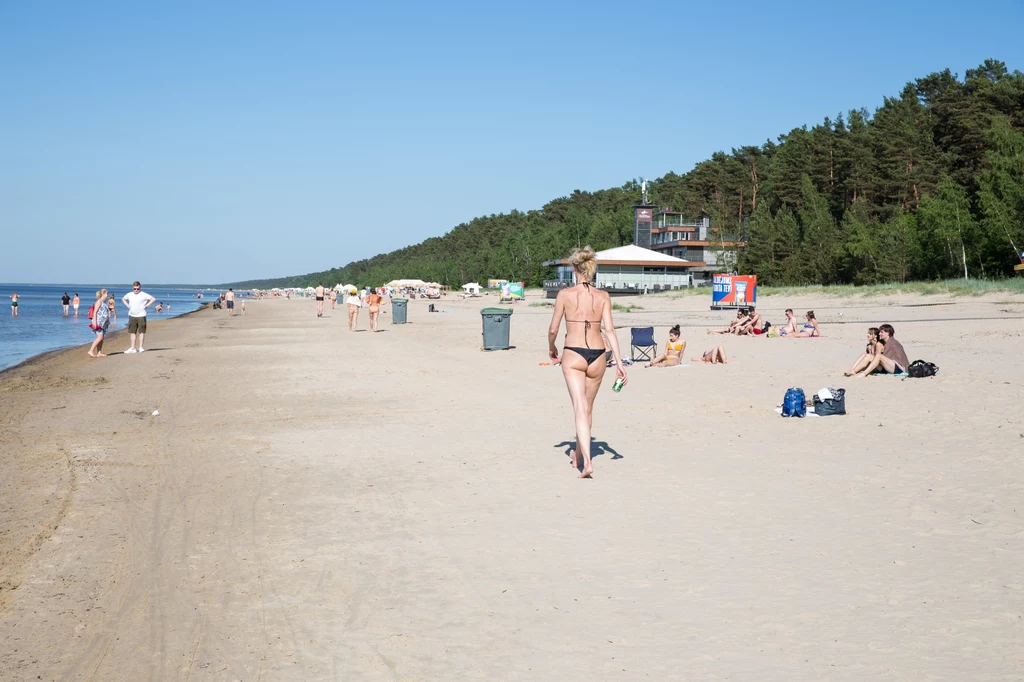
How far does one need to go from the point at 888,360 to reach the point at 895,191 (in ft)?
160

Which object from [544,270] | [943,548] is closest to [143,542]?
[943,548]

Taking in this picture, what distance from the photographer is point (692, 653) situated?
3592 millimetres

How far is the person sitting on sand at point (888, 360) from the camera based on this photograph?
1286 centimetres

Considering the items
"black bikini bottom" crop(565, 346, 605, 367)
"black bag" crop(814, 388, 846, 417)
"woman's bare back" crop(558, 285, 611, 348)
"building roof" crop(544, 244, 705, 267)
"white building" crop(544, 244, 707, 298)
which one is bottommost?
"black bag" crop(814, 388, 846, 417)

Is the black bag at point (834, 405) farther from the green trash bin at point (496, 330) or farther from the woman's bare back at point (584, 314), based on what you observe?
the green trash bin at point (496, 330)

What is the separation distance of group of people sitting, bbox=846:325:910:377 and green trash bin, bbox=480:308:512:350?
A: 8.53 metres

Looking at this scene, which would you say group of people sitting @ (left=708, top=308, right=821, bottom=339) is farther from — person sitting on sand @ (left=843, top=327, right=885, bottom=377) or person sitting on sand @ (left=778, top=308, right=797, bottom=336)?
person sitting on sand @ (left=843, top=327, right=885, bottom=377)

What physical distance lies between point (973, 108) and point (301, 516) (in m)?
53.9

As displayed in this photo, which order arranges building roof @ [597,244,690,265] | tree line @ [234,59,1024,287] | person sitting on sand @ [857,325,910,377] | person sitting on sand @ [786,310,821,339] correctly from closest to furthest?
1. person sitting on sand @ [857,325,910,377]
2. person sitting on sand @ [786,310,821,339]
3. tree line @ [234,59,1024,287]
4. building roof @ [597,244,690,265]

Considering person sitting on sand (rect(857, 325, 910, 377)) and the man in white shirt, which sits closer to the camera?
person sitting on sand (rect(857, 325, 910, 377))

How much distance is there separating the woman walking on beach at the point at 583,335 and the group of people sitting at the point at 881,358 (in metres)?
7.60

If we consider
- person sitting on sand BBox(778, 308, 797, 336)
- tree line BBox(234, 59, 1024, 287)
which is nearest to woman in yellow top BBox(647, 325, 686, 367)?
person sitting on sand BBox(778, 308, 797, 336)

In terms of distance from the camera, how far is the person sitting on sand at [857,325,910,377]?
12.9 m

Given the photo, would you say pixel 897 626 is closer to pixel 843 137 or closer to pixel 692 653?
pixel 692 653
